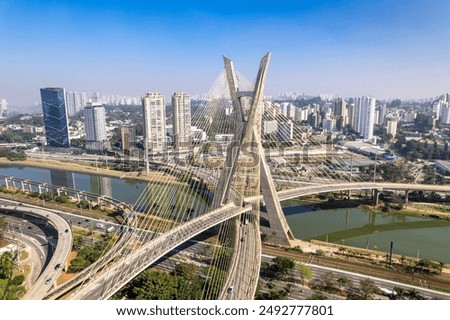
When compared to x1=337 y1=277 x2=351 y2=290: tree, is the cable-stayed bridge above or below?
above

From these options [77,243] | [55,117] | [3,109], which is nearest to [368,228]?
[77,243]

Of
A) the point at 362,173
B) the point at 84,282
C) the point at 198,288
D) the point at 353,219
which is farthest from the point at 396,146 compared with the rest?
the point at 84,282

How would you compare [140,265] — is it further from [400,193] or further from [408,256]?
[400,193]

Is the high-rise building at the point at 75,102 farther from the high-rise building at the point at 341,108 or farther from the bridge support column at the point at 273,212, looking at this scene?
the bridge support column at the point at 273,212

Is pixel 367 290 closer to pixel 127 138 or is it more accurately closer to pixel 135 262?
pixel 135 262

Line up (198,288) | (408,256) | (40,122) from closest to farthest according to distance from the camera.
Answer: (198,288), (408,256), (40,122)

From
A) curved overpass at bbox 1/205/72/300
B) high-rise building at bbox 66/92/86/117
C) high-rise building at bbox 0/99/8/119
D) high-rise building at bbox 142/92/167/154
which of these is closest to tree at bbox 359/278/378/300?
curved overpass at bbox 1/205/72/300

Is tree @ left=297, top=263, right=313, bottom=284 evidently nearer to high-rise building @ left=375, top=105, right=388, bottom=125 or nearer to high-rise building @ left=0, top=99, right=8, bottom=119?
high-rise building @ left=375, top=105, right=388, bottom=125
